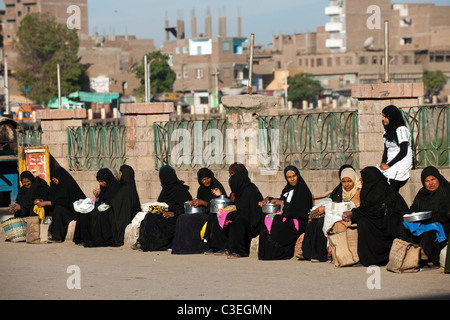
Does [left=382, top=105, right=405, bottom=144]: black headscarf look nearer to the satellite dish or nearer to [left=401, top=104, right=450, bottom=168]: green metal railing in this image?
[left=401, top=104, right=450, bottom=168]: green metal railing

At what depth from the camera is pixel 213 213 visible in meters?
10.4

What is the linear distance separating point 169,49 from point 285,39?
12867 mm

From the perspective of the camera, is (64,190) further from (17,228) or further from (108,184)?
(108,184)

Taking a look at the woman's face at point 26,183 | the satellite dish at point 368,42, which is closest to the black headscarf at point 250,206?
the woman's face at point 26,183

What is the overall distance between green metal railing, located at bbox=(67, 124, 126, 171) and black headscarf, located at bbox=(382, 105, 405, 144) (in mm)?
5350

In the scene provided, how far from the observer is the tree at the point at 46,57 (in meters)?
73.8

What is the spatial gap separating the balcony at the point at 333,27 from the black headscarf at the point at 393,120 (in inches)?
3472

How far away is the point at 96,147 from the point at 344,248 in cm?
651

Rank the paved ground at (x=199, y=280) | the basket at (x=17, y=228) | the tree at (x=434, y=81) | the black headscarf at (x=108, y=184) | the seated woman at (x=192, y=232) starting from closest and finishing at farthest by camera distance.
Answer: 1. the paved ground at (x=199, y=280)
2. the seated woman at (x=192, y=232)
3. the black headscarf at (x=108, y=184)
4. the basket at (x=17, y=228)
5. the tree at (x=434, y=81)

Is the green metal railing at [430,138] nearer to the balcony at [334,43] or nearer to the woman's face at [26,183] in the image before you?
the woman's face at [26,183]

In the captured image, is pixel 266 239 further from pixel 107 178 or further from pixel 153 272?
pixel 107 178

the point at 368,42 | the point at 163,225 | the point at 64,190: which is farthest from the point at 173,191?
the point at 368,42

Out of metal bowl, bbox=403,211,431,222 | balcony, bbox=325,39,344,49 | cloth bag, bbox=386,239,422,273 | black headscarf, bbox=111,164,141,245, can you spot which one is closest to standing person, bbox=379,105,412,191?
metal bowl, bbox=403,211,431,222
